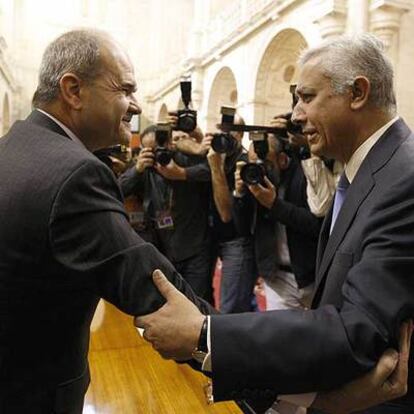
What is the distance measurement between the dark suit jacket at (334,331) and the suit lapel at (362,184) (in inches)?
5.1

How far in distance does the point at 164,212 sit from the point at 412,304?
2344 mm

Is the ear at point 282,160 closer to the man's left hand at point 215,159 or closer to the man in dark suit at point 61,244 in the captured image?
the man's left hand at point 215,159

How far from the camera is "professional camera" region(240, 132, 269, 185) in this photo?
2727 mm

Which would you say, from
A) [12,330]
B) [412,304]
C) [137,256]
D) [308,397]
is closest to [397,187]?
[412,304]

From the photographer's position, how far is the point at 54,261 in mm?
1123

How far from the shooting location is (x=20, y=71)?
15922mm

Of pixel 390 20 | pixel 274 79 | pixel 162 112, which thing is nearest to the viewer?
pixel 390 20

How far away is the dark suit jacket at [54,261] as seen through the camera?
1.07 metres

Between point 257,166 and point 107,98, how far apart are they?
4.82ft

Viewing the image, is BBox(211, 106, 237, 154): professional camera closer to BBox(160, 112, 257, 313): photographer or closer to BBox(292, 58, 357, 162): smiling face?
BBox(160, 112, 257, 313): photographer

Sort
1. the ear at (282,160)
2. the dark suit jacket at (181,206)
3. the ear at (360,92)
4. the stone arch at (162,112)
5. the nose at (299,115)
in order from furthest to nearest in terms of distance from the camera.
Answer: the stone arch at (162,112), the dark suit jacket at (181,206), the ear at (282,160), the nose at (299,115), the ear at (360,92)

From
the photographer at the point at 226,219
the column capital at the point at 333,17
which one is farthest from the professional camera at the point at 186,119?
the column capital at the point at 333,17

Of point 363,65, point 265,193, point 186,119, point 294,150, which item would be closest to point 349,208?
point 363,65

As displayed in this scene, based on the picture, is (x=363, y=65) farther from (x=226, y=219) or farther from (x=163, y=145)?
(x=163, y=145)
